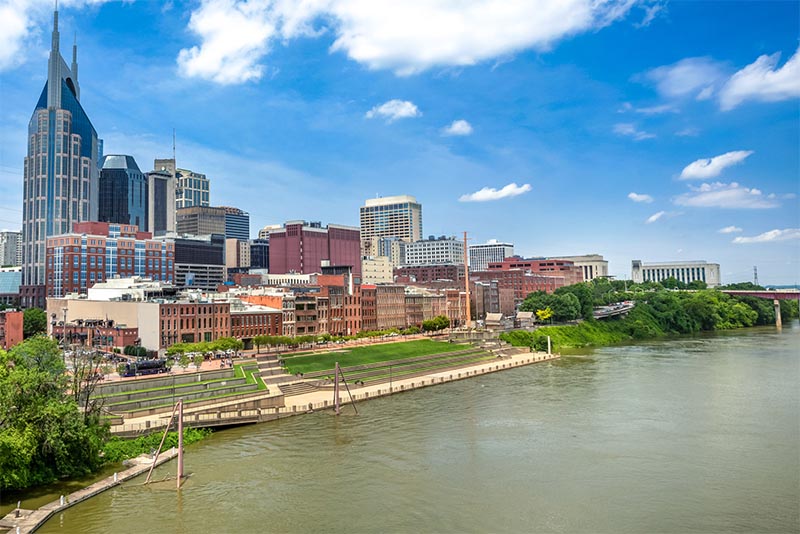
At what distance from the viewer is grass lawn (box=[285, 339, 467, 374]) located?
93625 mm

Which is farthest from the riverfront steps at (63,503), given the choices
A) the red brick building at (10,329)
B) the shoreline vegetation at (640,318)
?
the shoreline vegetation at (640,318)

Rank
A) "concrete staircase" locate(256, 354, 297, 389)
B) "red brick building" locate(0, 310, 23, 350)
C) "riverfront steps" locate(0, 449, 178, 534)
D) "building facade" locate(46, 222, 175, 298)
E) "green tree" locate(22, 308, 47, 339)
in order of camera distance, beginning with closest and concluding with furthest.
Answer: "riverfront steps" locate(0, 449, 178, 534), "concrete staircase" locate(256, 354, 297, 389), "red brick building" locate(0, 310, 23, 350), "green tree" locate(22, 308, 47, 339), "building facade" locate(46, 222, 175, 298)

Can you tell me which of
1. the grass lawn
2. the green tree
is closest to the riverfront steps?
the grass lawn

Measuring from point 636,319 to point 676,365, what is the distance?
74.9 meters

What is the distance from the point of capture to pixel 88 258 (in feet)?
609

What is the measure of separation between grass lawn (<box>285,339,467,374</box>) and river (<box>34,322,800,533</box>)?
18507 millimetres

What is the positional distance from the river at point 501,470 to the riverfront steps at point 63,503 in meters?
0.75

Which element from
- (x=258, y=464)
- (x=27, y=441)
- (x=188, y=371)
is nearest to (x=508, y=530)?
(x=258, y=464)

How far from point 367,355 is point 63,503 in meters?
67.8

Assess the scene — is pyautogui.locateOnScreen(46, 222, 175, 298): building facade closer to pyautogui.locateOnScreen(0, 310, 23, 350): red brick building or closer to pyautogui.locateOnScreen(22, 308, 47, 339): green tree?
pyautogui.locateOnScreen(22, 308, 47, 339): green tree

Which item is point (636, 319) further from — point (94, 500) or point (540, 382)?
point (94, 500)

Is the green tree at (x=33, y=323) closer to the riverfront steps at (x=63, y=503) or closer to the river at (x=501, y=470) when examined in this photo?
the river at (x=501, y=470)

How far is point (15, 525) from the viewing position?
3628 centimetres

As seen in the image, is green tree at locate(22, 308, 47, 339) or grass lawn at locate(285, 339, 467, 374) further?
green tree at locate(22, 308, 47, 339)
